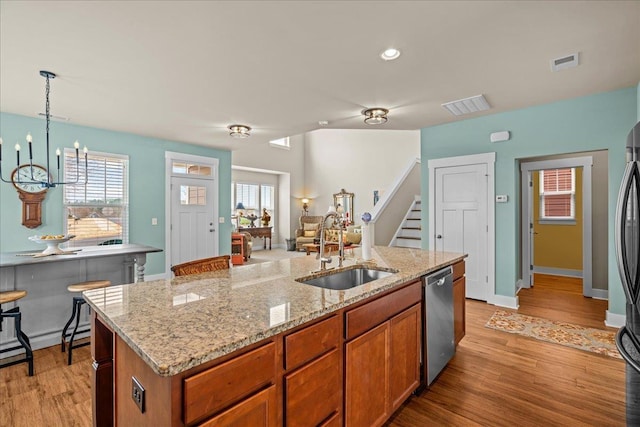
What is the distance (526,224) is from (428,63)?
360cm

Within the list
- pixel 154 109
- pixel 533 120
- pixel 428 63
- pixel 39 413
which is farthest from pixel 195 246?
pixel 533 120

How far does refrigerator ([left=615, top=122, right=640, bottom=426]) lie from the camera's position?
140 cm

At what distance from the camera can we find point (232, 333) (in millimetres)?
1035

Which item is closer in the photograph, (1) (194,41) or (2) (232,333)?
(2) (232,333)

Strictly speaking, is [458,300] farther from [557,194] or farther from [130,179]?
[130,179]

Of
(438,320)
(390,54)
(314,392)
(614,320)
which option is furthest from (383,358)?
(614,320)

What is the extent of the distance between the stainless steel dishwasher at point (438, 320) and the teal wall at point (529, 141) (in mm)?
2216

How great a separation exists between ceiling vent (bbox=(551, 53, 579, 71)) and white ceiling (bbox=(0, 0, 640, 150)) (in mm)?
57

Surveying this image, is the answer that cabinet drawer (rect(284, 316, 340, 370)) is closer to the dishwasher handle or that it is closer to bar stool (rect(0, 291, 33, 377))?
the dishwasher handle

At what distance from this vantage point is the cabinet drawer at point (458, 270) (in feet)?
8.63

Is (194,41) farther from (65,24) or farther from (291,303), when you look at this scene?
(291,303)

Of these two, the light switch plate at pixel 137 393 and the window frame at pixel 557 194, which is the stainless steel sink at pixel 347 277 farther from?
the window frame at pixel 557 194

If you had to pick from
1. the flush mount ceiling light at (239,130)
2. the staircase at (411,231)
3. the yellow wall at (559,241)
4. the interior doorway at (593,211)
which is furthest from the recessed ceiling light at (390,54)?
the yellow wall at (559,241)

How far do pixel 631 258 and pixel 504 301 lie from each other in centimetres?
294
